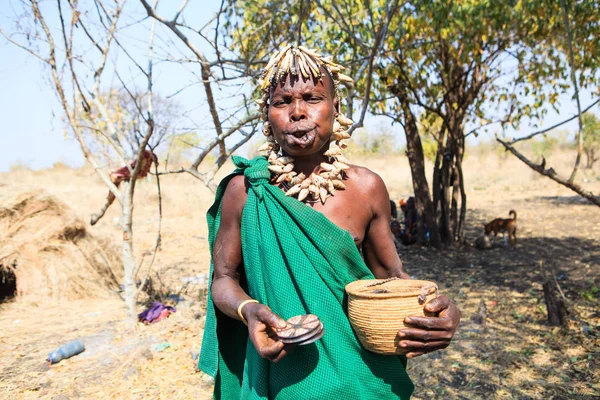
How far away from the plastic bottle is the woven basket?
148 inches

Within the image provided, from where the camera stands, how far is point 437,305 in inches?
51.4

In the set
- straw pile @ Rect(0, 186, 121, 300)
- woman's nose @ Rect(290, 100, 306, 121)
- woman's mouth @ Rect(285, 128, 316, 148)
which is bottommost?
straw pile @ Rect(0, 186, 121, 300)

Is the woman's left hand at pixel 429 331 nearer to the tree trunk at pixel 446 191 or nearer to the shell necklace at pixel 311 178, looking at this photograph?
the shell necklace at pixel 311 178

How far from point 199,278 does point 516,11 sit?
17.7 feet

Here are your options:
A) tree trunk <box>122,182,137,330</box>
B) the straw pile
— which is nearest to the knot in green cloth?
tree trunk <box>122,182,137,330</box>

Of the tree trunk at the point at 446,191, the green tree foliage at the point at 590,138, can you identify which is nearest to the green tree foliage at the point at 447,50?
the tree trunk at the point at 446,191

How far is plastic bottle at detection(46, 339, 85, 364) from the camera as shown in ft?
13.8

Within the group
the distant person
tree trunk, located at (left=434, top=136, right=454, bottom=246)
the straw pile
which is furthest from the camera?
the distant person

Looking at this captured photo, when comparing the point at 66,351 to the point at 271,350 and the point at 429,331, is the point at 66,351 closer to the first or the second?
the point at 271,350

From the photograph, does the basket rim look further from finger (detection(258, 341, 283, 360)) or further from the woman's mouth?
the woman's mouth

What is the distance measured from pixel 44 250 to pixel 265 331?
554 cm

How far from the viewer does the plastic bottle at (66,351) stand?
4.21 m

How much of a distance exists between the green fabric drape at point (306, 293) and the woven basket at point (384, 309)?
0.08m

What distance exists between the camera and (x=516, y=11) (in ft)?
20.0
